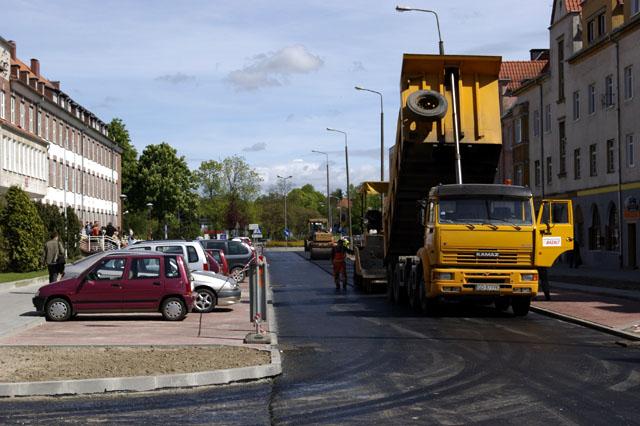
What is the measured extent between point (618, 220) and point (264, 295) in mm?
32757

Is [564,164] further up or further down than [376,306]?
further up

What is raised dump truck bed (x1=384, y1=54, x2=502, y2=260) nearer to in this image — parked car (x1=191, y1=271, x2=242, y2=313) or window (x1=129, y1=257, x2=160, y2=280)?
parked car (x1=191, y1=271, x2=242, y2=313)

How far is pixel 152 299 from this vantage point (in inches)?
806

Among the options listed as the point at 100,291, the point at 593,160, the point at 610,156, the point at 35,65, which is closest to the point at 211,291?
the point at 100,291

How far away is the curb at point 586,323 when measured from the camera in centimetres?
1677

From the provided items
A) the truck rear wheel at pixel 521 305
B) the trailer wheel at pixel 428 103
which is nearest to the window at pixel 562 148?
the truck rear wheel at pixel 521 305

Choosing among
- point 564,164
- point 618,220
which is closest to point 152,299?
point 618,220

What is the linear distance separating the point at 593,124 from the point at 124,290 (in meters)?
35.1

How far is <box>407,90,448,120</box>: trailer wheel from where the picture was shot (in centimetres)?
2103

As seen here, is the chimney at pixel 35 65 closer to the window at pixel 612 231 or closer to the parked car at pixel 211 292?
the window at pixel 612 231

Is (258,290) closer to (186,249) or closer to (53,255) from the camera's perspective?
(186,249)

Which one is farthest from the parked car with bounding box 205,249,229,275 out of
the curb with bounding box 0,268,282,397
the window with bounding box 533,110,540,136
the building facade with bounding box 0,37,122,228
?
the window with bounding box 533,110,540,136

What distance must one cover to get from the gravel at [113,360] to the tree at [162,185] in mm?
98352

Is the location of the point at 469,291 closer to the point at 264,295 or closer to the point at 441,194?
the point at 441,194
